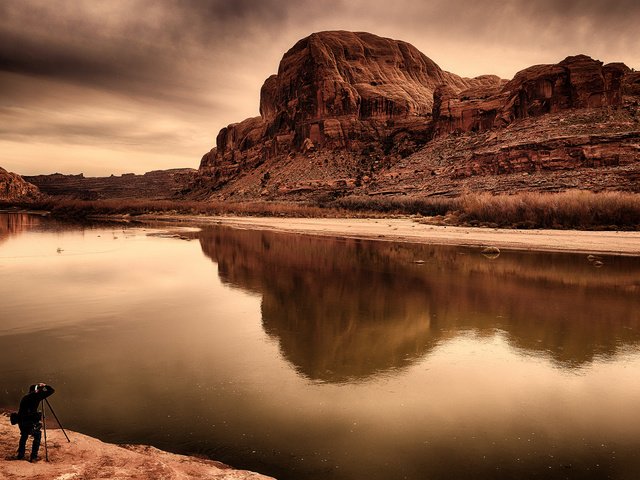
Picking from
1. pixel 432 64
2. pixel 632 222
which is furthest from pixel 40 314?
pixel 432 64

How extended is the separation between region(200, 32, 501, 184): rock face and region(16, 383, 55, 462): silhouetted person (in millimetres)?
83884

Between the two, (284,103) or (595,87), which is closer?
(595,87)

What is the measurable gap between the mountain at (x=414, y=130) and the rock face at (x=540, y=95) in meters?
0.16

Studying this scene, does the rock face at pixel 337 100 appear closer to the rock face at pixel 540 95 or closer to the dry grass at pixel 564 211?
the rock face at pixel 540 95

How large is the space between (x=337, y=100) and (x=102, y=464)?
10072 cm

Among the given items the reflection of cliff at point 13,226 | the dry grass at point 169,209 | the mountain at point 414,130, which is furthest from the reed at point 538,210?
the reflection of cliff at point 13,226

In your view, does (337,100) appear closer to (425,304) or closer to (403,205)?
(403,205)

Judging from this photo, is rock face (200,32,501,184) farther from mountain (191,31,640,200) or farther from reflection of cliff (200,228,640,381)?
reflection of cliff (200,228,640,381)

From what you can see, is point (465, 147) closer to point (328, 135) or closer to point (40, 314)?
point (328, 135)

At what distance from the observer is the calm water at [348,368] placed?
4.16 meters

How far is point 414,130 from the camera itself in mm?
85125

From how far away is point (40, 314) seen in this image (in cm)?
892

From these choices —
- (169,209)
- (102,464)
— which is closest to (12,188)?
(169,209)

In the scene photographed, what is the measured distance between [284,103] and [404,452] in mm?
117372
